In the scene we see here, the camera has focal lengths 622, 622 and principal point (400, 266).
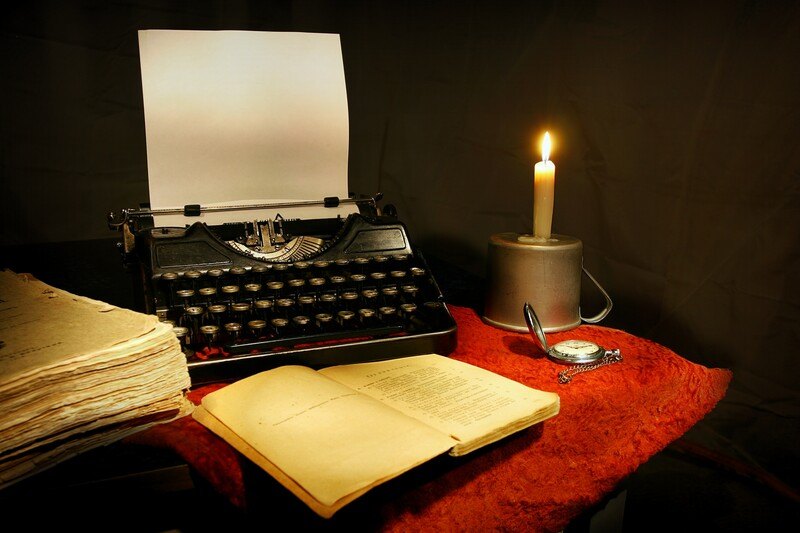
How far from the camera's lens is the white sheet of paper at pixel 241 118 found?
1.28 meters

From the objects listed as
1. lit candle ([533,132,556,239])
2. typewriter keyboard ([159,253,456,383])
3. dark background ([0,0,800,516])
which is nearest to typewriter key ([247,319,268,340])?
typewriter keyboard ([159,253,456,383])

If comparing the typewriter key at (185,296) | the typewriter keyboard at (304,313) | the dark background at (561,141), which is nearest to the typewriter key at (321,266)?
the typewriter keyboard at (304,313)

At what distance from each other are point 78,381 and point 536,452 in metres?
0.59

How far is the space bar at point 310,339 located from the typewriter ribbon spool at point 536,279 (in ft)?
0.74

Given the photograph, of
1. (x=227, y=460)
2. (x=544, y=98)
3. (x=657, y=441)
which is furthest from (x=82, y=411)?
(x=544, y=98)

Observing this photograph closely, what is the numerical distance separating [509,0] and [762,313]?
1025 mm

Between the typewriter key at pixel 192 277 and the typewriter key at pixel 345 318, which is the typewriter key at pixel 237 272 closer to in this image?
the typewriter key at pixel 192 277

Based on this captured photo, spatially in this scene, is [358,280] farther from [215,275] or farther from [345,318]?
[215,275]

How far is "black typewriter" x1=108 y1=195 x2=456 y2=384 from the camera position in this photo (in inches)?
39.4

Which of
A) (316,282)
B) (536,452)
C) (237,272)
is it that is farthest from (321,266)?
(536,452)

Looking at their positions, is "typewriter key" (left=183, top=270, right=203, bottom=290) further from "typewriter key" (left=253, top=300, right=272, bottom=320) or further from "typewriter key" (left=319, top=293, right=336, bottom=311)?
"typewriter key" (left=319, top=293, right=336, bottom=311)

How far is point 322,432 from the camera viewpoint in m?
0.73

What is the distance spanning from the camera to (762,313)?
1163mm

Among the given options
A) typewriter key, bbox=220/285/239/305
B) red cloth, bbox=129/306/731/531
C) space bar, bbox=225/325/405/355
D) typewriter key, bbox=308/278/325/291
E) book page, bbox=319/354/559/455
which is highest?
typewriter key, bbox=308/278/325/291
